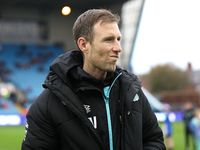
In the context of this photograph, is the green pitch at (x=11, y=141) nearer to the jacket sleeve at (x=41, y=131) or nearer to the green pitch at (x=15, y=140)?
the green pitch at (x=15, y=140)

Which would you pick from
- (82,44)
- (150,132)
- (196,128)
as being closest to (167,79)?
(196,128)

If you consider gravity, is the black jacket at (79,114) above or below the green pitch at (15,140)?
above

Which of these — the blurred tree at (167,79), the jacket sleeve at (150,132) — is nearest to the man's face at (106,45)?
the jacket sleeve at (150,132)

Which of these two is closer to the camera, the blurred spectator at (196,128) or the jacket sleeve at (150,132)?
the jacket sleeve at (150,132)

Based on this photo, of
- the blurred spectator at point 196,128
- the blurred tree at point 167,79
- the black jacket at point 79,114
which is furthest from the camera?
the blurred tree at point 167,79

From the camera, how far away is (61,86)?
6.96 ft

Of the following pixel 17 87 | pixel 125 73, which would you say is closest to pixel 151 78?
pixel 17 87

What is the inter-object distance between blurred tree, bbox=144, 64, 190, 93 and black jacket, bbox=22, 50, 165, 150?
58.9 metres

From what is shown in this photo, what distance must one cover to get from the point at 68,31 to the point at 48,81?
3082 centimetres

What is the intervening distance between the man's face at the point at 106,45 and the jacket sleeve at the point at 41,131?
44cm

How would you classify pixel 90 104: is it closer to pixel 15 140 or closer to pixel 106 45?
pixel 106 45

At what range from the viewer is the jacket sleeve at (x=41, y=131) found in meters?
2.12

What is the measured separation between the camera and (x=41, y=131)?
2.13m

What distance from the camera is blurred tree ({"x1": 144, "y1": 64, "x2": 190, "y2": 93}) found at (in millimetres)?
61406
